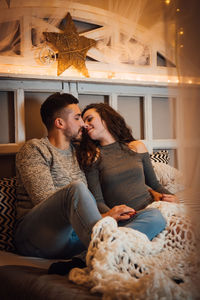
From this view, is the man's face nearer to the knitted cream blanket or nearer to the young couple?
A: the young couple

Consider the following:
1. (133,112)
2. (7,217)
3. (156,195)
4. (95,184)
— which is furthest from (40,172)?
(133,112)

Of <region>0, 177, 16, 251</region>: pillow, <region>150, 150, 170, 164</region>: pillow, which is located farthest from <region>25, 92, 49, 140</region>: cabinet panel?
<region>150, 150, 170, 164</region>: pillow

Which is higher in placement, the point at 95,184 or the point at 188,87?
the point at 188,87

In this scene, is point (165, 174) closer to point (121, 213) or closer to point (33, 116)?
point (121, 213)

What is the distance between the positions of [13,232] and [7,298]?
16.1 inches

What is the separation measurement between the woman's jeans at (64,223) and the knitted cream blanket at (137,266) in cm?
9

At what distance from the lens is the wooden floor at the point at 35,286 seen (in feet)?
3.25

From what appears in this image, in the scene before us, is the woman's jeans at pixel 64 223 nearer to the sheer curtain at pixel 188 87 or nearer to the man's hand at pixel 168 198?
the man's hand at pixel 168 198

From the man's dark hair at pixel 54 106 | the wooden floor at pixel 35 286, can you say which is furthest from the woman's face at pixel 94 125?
the wooden floor at pixel 35 286

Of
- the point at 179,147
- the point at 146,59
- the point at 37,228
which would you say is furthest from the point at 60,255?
the point at 146,59

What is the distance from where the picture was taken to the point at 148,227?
1.39 metres

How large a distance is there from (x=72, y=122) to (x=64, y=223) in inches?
25.6

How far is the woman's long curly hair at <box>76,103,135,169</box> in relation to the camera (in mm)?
1877

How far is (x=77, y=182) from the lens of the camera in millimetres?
1321
